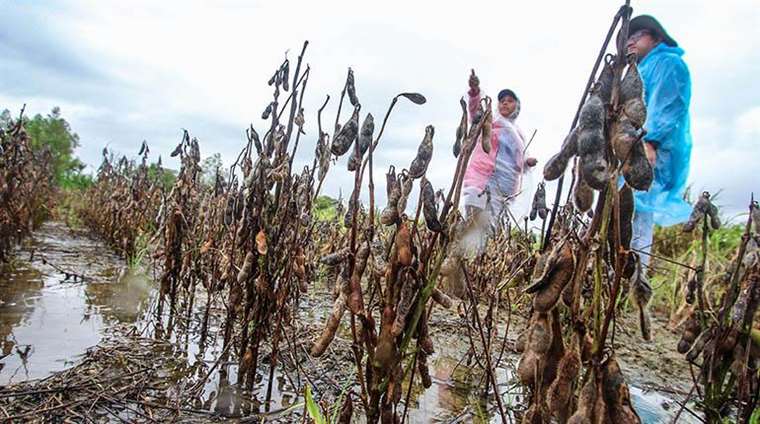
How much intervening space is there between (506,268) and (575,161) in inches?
84.1

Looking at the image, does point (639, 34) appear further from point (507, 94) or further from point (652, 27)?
point (507, 94)

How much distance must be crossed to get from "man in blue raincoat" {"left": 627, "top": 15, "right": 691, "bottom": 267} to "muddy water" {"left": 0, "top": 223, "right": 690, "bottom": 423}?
1.23 m

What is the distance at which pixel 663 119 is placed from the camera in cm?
325

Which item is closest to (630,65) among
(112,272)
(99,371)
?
(99,371)

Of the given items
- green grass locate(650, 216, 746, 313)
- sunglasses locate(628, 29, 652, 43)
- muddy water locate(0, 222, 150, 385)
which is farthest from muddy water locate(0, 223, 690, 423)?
green grass locate(650, 216, 746, 313)

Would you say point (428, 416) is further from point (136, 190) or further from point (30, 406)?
point (136, 190)

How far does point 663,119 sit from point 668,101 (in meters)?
0.13

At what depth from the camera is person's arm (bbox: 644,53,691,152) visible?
3211 mm

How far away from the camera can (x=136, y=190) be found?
264 inches

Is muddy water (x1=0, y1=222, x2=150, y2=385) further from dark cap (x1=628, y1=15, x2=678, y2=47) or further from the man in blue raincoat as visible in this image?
dark cap (x1=628, y1=15, x2=678, y2=47)

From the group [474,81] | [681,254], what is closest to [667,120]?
[474,81]

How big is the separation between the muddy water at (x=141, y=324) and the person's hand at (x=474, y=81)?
1.28 meters

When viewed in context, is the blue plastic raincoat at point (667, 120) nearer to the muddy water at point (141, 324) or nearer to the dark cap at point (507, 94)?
the muddy water at point (141, 324)

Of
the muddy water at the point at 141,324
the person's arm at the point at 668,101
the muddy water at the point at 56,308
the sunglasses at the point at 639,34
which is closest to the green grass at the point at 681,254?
the person's arm at the point at 668,101
